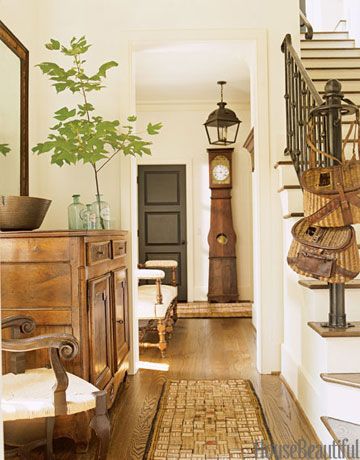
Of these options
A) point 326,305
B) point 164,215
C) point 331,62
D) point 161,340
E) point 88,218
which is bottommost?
point 161,340

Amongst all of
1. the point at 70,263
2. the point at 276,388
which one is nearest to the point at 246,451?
the point at 276,388

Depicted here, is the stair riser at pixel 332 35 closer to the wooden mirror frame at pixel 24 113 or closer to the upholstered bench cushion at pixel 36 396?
the wooden mirror frame at pixel 24 113

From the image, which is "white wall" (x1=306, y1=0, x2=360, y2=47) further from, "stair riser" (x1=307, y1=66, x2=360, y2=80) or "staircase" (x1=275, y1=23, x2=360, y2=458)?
"staircase" (x1=275, y1=23, x2=360, y2=458)

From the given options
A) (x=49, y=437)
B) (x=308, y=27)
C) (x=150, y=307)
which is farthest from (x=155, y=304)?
(x=308, y=27)

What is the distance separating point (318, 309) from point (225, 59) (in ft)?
12.1

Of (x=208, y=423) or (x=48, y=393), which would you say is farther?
(x=208, y=423)

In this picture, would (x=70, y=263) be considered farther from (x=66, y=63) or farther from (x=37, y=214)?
(x=66, y=63)

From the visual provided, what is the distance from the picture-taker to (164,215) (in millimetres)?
7484

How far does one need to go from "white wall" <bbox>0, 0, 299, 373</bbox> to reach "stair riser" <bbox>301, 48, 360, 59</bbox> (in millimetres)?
1893

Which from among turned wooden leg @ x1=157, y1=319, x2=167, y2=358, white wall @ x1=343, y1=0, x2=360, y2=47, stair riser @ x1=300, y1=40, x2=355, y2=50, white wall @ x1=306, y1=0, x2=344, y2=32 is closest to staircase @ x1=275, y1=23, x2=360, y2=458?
turned wooden leg @ x1=157, y1=319, x2=167, y2=358

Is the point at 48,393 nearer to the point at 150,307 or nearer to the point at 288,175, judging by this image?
the point at 288,175

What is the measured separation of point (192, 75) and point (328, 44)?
1628 millimetres

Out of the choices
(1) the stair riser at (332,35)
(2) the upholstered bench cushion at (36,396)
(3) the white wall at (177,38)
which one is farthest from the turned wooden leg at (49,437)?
(1) the stair riser at (332,35)

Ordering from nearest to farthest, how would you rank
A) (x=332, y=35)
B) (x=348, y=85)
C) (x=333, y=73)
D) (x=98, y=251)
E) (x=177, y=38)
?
(x=98, y=251) < (x=177, y=38) < (x=348, y=85) < (x=333, y=73) < (x=332, y=35)
